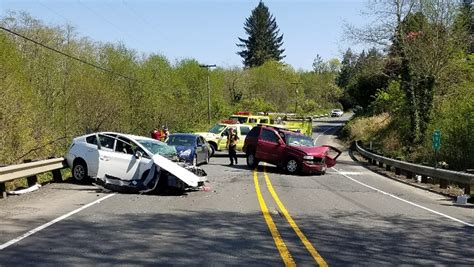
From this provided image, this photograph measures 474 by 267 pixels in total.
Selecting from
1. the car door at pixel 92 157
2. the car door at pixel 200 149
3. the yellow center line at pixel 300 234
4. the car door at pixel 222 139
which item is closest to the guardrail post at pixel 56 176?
the car door at pixel 92 157

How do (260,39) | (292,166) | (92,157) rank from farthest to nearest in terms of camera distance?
(260,39) < (292,166) < (92,157)

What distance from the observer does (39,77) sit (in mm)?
34188

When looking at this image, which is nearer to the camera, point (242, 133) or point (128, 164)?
point (128, 164)

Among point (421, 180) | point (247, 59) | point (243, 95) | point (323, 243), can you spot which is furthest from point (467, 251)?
point (247, 59)

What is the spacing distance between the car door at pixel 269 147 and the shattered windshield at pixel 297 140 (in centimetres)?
42

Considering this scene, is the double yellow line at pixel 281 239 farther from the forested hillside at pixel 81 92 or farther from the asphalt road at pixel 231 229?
the forested hillside at pixel 81 92

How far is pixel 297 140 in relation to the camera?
75.4ft

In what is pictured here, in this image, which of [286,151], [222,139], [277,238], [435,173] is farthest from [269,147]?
[277,238]

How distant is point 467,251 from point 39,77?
103ft

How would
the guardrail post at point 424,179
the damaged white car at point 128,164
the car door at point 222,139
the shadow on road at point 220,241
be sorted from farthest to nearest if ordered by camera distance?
the car door at point 222,139 < the guardrail post at point 424,179 < the damaged white car at point 128,164 < the shadow on road at point 220,241

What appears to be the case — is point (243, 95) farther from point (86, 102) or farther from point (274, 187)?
point (274, 187)

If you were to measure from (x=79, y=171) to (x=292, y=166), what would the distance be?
374 inches

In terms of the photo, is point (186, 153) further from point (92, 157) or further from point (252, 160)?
point (92, 157)

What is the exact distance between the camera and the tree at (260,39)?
11300 cm
